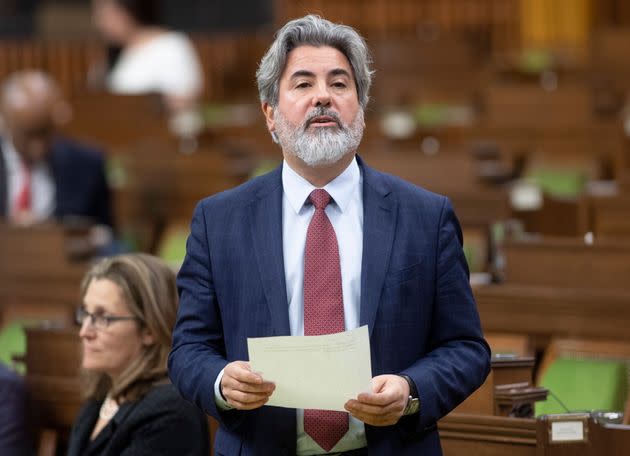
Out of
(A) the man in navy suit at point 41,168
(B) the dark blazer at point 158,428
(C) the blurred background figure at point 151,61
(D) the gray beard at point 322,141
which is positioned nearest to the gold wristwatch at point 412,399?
(D) the gray beard at point 322,141

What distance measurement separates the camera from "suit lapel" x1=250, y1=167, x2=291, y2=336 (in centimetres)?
158

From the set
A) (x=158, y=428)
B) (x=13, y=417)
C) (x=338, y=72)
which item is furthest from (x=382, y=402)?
(x=13, y=417)

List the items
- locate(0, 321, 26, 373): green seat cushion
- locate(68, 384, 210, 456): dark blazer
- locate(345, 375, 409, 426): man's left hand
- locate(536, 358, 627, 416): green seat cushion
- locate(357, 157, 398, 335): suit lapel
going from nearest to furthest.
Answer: locate(345, 375, 409, 426): man's left hand → locate(357, 157, 398, 335): suit lapel → locate(68, 384, 210, 456): dark blazer → locate(536, 358, 627, 416): green seat cushion → locate(0, 321, 26, 373): green seat cushion

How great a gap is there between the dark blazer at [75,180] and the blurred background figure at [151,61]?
107 cm

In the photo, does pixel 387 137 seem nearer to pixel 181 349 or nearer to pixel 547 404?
pixel 547 404

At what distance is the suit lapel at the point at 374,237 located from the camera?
1579 millimetres

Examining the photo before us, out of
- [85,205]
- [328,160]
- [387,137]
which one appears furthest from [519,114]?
[328,160]

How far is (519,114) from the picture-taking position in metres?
4.65

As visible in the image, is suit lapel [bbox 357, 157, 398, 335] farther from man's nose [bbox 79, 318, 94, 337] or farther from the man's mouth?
man's nose [bbox 79, 318, 94, 337]

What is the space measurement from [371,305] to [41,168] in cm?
261

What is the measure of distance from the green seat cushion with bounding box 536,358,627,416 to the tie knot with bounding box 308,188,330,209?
2.94ft

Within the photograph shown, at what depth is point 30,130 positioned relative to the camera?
3.99m

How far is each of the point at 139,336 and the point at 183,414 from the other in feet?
0.55

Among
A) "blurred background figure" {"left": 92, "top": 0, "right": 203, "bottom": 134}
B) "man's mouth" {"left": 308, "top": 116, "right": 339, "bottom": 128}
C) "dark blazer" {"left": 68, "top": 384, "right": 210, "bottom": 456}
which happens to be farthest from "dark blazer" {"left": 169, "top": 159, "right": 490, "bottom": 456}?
"blurred background figure" {"left": 92, "top": 0, "right": 203, "bottom": 134}
